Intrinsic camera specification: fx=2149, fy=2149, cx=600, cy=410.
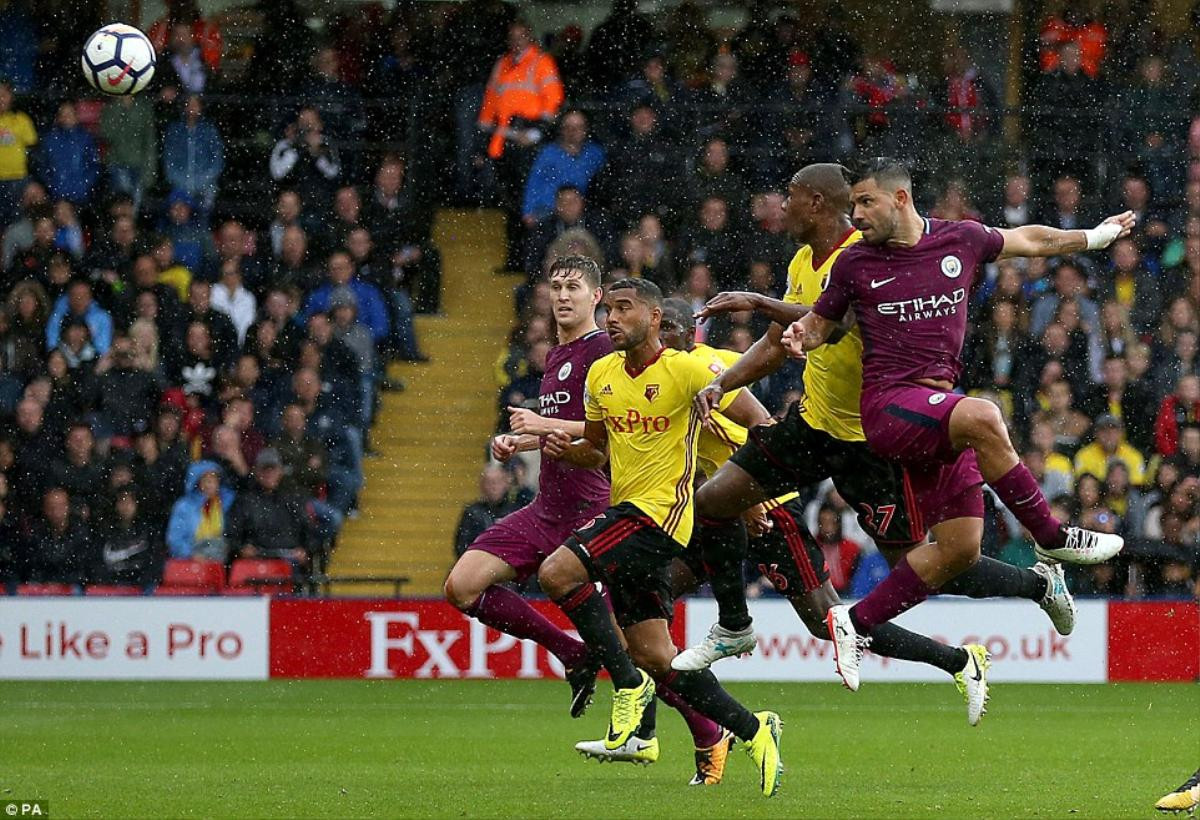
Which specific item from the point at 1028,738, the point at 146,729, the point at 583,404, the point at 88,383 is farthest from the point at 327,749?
the point at 88,383

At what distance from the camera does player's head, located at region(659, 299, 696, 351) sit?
1034 centimetres

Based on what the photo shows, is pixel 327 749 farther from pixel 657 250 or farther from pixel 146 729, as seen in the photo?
pixel 657 250

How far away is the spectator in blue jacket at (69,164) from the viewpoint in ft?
62.7

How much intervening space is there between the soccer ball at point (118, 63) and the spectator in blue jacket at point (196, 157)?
4.62 m

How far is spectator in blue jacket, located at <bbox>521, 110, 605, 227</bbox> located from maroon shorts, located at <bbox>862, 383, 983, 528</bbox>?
31.9 ft

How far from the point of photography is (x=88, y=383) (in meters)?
17.6

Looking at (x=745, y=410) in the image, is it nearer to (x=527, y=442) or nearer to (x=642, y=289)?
(x=642, y=289)

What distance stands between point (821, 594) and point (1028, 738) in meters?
2.80

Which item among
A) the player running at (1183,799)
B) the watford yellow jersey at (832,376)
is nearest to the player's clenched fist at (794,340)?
the watford yellow jersey at (832,376)

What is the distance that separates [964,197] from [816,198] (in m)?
9.50

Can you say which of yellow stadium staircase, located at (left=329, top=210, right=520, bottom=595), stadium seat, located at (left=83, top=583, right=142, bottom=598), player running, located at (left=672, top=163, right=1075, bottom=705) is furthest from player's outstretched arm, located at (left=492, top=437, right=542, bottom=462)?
yellow stadium staircase, located at (left=329, top=210, right=520, bottom=595)

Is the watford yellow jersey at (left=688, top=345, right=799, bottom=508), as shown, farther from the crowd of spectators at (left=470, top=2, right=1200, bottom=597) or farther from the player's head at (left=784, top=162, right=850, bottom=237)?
the crowd of spectators at (left=470, top=2, right=1200, bottom=597)

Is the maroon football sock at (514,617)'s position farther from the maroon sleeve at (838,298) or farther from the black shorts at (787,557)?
the maroon sleeve at (838,298)

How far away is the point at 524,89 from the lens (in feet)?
61.9
